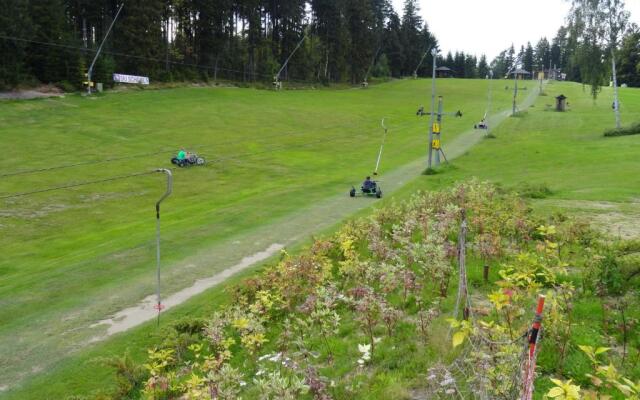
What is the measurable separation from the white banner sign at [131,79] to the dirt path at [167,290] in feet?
162

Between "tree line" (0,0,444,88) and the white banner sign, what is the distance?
1.45m

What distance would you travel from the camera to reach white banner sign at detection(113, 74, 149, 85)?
64000 millimetres

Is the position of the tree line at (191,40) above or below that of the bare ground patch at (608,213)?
above

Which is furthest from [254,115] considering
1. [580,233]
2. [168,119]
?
[580,233]

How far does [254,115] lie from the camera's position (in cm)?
5850

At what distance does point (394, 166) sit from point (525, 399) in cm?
3490

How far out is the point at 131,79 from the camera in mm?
65312

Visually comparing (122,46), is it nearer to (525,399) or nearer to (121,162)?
(121,162)

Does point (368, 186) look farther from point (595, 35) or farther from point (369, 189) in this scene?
point (595, 35)

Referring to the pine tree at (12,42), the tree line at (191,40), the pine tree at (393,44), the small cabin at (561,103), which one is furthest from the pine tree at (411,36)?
the pine tree at (12,42)

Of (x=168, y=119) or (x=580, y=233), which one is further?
(x=168, y=119)

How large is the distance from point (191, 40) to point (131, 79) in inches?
A: 766

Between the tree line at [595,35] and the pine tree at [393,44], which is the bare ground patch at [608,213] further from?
the pine tree at [393,44]

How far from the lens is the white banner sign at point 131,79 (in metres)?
64.0
